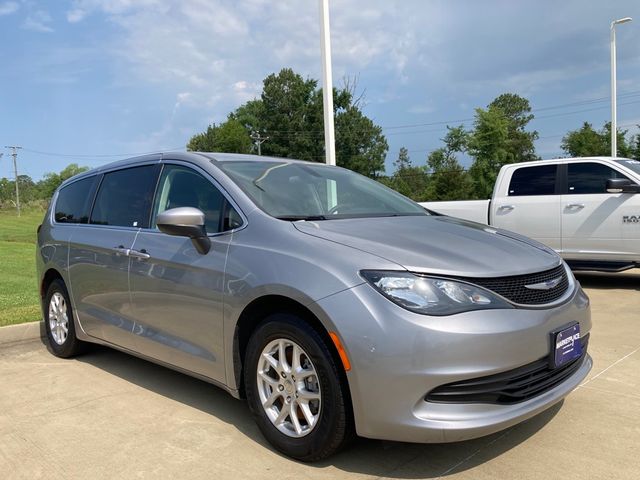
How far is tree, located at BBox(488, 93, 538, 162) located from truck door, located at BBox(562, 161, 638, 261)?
196 feet

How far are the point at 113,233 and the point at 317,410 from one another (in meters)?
2.38

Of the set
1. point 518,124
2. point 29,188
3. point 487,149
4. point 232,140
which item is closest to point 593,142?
point 487,149

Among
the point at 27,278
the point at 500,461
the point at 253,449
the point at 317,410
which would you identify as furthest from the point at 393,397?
the point at 27,278

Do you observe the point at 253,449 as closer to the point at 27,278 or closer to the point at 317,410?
the point at 317,410

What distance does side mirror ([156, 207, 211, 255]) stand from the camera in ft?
11.0

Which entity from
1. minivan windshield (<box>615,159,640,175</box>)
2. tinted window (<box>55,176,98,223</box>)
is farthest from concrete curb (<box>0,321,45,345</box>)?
minivan windshield (<box>615,159,640,175</box>)

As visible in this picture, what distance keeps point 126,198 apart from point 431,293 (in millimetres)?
2864

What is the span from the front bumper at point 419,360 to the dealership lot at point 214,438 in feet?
1.27

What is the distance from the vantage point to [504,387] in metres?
2.71

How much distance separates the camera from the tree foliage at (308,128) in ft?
210

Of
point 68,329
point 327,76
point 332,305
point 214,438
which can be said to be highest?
point 327,76

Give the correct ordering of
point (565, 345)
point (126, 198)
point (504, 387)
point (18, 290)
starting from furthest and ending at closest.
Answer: point (18, 290) → point (126, 198) → point (565, 345) → point (504, 387)

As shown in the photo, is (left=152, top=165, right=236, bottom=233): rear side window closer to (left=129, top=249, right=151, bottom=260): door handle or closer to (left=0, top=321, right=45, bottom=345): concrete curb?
(left=129, top=249, right=151, bottom=260): door handle

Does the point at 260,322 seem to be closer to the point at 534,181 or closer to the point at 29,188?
the point at 534,181
